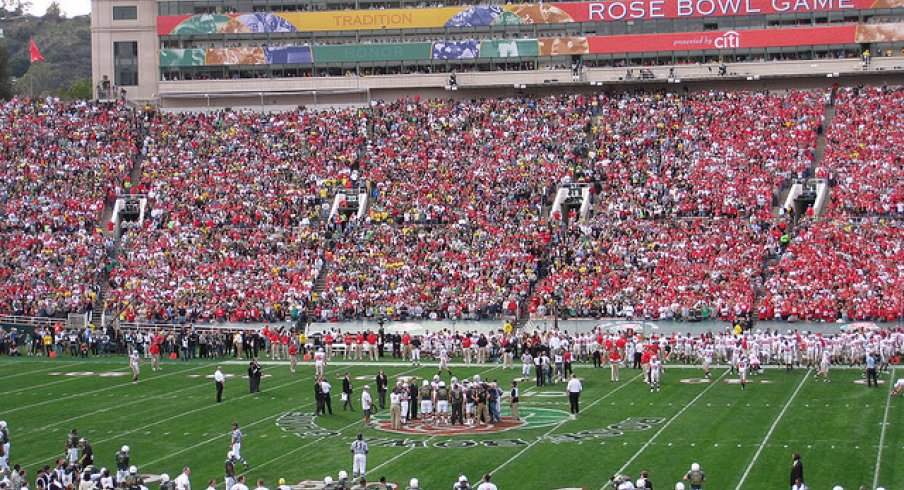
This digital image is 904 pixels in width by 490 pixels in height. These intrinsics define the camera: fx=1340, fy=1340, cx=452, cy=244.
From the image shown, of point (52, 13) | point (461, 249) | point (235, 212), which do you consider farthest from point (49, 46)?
point (461, 249)

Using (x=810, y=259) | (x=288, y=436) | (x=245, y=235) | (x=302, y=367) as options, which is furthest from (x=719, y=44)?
(x=288, y=436)

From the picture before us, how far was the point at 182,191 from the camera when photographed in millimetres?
58906

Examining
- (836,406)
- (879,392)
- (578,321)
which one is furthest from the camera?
(578,321)

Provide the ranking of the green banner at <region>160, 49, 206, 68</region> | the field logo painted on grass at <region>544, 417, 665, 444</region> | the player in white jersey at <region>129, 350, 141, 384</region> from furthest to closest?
1. the green banner at <region>160, 49, 206, 68</region>
2. the player in white jersey at <region>129, 350, 141, 384</region>
3. the field logo painted on grass at <region>544, 417, 665, 444</region>

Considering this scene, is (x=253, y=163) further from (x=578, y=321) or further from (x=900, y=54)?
(x=900, y=54)

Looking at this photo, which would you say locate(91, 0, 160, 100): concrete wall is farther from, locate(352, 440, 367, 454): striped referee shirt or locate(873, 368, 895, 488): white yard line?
locate(352, 440, 367, 454): striped referee shirt

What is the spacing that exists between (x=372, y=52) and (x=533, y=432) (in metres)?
39.4

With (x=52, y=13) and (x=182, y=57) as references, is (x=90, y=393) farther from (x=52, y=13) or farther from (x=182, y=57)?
(x=52, y=13)

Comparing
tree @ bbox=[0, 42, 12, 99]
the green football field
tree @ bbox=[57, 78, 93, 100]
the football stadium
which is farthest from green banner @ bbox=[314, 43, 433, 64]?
tree @ bbox=[57, 78, 93, 100]

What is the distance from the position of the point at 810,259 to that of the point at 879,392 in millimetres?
Result: 13474

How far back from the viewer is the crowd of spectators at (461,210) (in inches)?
1893

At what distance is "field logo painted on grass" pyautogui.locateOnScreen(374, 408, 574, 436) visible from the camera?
30516mm

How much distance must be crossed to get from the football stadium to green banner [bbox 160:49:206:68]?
4.5 inches

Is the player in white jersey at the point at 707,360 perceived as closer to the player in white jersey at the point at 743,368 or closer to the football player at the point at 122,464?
the player in white jersey at the point at 743,368
